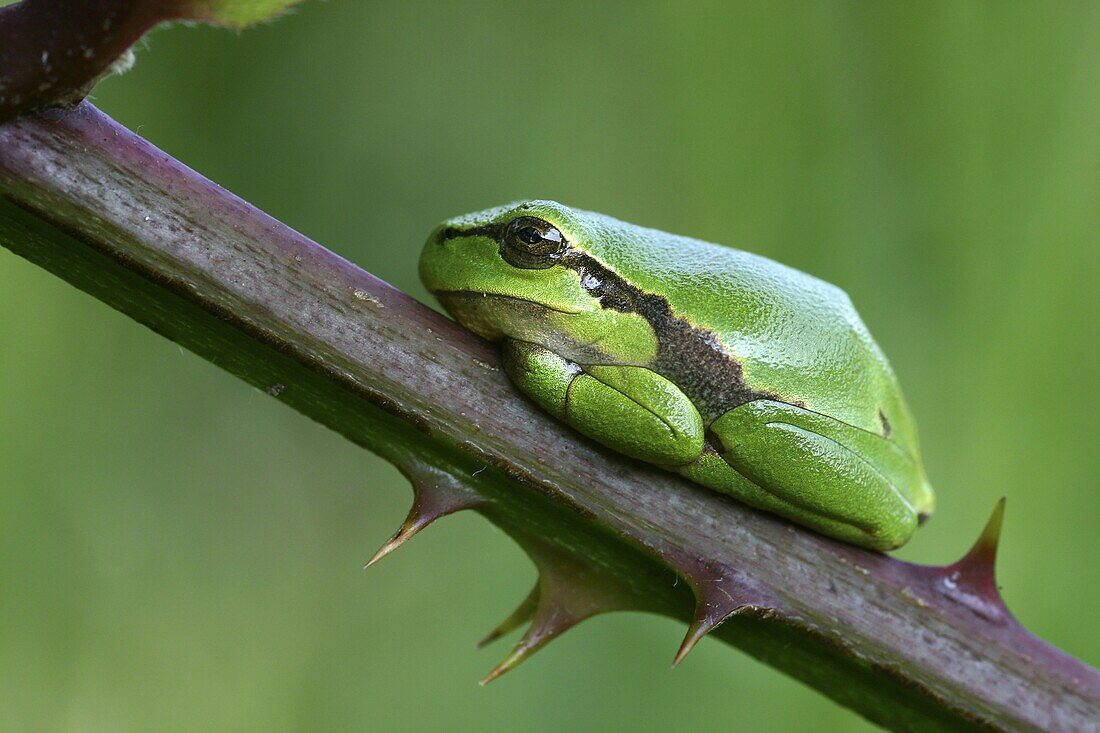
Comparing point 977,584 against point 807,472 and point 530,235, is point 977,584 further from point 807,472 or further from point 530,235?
point 530,235

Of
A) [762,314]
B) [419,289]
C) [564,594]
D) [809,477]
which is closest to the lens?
[564,594]

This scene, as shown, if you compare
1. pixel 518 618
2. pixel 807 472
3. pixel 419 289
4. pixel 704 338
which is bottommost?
pixel 419 289

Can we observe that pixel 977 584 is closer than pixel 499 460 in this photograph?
No

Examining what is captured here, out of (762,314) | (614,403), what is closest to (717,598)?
(614,403)

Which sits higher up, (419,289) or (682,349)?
(682,349)

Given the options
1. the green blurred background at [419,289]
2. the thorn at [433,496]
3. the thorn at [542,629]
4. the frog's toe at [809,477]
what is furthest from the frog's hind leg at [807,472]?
the green blurred background at [419,289]

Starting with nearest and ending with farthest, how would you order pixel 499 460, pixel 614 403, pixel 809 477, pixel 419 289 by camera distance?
pixel 499 460, pixel 614 403, pixel 809 477, pixel 419 289

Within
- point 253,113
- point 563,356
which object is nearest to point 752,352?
point 563,356

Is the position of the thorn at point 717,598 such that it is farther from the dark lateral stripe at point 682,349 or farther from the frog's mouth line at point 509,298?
the frog's mouth line at point 509,298

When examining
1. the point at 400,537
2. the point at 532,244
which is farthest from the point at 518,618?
the point at 532,244
